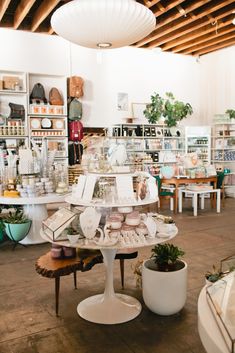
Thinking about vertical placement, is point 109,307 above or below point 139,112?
below

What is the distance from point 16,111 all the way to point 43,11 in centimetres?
208

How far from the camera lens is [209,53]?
32.7ft

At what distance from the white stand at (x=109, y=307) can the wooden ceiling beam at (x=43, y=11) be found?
5.20 m

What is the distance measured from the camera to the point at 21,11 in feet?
22.4

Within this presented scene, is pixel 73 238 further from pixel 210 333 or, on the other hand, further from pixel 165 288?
pixel 210 333

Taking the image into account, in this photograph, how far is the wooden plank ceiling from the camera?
22.1ft

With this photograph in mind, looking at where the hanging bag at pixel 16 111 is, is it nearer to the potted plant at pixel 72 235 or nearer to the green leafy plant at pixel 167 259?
the potted plant at pixel 72 235

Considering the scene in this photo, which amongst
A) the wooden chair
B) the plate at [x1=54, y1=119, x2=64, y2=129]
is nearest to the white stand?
the wooden chair

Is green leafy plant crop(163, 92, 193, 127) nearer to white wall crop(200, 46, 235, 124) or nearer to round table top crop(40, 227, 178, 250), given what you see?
white wall crop(200, 46, 235, 124)

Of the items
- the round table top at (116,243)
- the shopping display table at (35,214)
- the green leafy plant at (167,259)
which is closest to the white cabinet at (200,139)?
the shopping display table at (35,214)

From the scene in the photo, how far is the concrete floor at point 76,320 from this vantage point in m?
2.44

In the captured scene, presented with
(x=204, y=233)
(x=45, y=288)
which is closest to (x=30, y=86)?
(x=204, y=233)

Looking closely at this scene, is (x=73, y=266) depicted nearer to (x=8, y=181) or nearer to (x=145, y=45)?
(x=8, y=181)

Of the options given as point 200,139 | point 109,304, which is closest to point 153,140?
point 200,139
